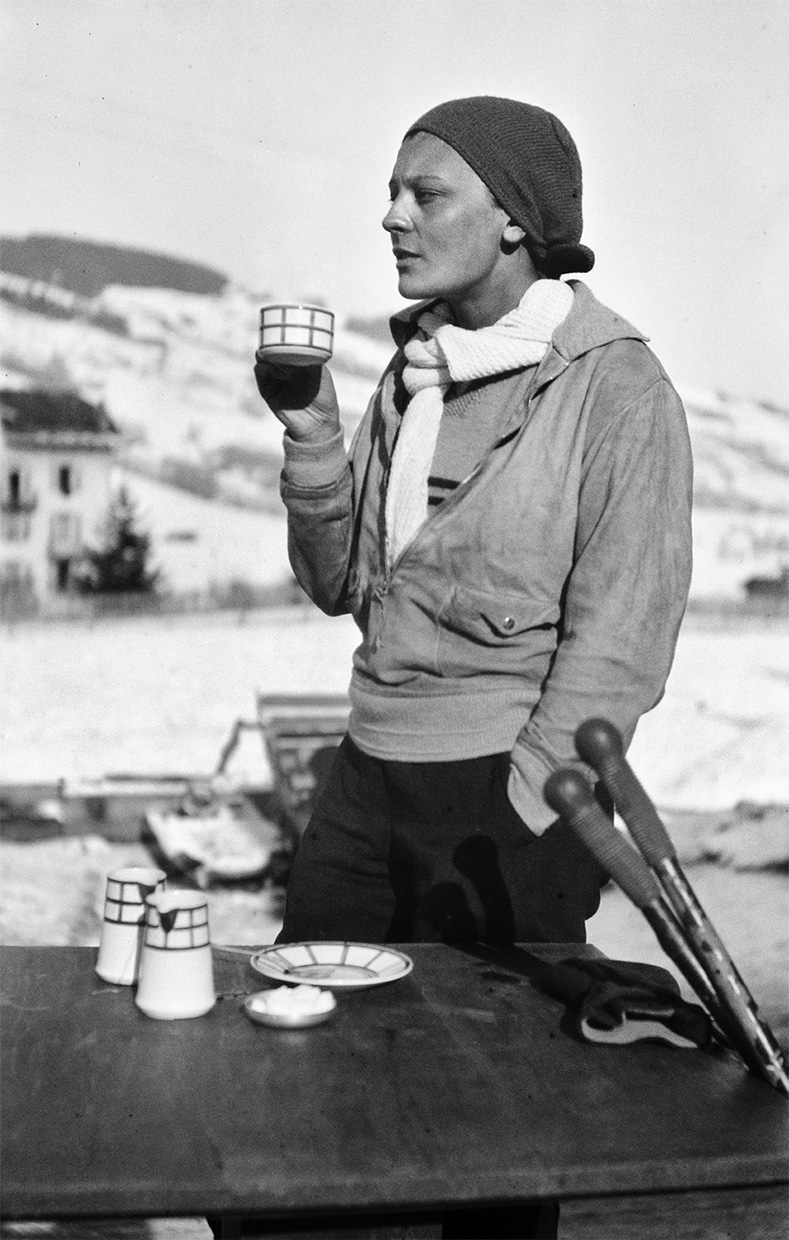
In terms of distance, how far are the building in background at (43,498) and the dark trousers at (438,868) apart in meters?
2.69

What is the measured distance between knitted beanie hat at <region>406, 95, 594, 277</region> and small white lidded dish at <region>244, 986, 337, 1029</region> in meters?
1.00

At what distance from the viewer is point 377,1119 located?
4.34ft

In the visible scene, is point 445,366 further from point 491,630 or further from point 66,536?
point 66,536

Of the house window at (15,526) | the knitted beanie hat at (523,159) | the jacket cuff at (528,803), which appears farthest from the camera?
the house window at (15,526)

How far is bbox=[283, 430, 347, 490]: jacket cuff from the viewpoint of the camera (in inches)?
81.7

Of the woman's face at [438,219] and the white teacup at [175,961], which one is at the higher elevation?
the woman's face at [438,219]

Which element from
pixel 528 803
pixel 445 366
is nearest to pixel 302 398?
pixel 445 366

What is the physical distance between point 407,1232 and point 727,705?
3568 millimetres

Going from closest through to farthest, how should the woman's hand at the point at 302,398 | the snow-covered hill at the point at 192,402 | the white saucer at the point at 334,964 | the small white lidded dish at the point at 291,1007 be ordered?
the small white lidded dish at the point at 291,1007 < the white saucer at the point at 334,964 < the woman's hand at the point at 302,398 < the snow-covered hill at the point at 192,402

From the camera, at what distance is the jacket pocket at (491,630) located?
73.5 inches

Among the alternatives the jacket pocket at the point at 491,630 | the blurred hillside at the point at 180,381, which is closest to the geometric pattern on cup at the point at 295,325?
the jacket pocket at the point at 491,630

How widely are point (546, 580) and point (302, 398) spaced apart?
1.42 feet

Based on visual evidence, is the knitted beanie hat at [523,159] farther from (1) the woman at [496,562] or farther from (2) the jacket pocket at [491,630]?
(2) the jacket pocket at [491,630]

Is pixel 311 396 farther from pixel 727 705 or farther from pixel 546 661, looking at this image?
pixel 727 705
